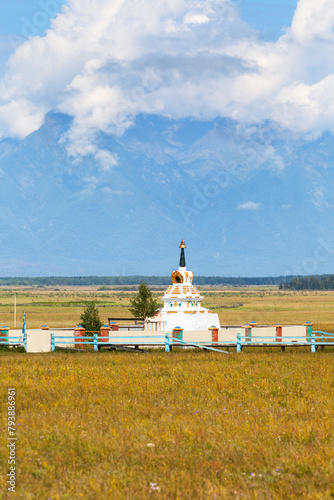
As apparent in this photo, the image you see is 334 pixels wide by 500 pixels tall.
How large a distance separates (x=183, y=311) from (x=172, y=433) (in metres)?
32.5

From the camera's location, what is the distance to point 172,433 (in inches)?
→ 631

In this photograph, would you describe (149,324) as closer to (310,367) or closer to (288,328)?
(288,328)

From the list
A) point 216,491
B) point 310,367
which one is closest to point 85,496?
point 216,491

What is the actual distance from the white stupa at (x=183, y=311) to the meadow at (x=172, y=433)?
21.3 metres

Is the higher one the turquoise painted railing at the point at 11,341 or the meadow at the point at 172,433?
the turquoise painted railing at the point at 11,341

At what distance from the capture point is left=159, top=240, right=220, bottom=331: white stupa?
48.3 meters

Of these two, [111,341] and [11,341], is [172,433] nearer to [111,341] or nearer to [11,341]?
[111,341]

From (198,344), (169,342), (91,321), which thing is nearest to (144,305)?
(91,321)

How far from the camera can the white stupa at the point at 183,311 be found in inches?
1903

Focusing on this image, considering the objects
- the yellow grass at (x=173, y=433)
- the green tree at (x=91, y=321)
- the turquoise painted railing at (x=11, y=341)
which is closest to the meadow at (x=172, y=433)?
the yellow grass at (x=173, y=433)

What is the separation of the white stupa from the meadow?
2130 centimetres

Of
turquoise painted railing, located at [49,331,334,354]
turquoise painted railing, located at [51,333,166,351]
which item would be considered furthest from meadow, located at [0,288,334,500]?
turquoise painted railing, located at [51,333,166,351]

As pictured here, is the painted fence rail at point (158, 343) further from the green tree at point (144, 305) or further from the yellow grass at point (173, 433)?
the green tree at point (144, 305)

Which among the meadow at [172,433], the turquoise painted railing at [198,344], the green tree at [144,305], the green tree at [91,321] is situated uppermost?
the green tree at [144,305]
